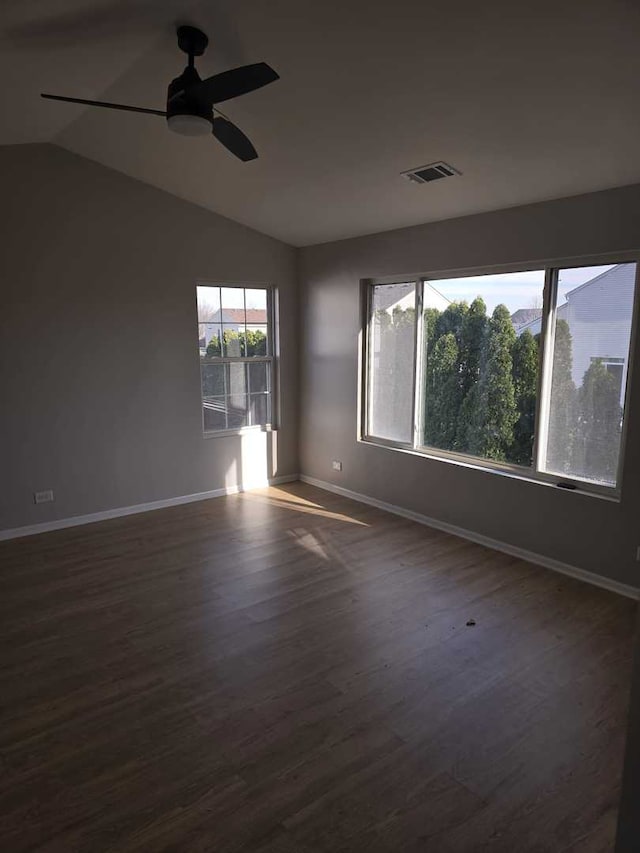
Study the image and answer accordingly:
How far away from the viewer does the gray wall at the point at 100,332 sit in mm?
4473

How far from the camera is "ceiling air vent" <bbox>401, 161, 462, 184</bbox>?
360 cm

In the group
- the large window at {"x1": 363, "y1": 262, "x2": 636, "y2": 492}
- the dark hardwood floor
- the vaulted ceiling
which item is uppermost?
the vaulted ceiling

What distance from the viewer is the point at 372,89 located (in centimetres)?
292

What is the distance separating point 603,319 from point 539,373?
0.55m

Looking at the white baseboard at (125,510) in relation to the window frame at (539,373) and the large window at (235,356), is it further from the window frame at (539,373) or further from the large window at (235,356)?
the window frame at (539,373)

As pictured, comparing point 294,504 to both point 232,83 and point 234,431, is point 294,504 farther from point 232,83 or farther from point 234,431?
point 232,83

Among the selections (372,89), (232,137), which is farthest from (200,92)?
(372,89)

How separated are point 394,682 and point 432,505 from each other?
7.41 ft

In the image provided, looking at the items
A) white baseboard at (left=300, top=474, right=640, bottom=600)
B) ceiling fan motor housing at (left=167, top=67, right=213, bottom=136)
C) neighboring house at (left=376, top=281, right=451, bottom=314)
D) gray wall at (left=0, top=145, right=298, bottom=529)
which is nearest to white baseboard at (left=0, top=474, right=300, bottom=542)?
gray wall at (left=0, top=145, right=298, bottom=529)

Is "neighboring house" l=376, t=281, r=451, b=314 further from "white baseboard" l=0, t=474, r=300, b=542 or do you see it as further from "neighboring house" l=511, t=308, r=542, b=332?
"white baseboard" l=0, t=474, r=300, b=542

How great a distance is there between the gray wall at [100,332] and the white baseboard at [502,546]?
1460 millimetres

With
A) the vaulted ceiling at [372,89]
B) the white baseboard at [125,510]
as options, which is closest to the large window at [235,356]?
the white baseboard at [125,510]

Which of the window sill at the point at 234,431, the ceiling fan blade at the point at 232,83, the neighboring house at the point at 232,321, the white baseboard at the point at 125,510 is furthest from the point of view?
the window sill at the point at 234,431

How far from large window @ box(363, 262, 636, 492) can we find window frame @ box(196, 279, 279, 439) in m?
1.14
